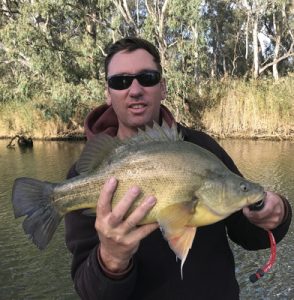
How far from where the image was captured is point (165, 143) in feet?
7.02

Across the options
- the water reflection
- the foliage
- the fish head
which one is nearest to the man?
the fish head

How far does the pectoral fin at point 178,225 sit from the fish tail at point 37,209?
20.1 inches

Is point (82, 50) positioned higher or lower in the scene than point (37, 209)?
higher

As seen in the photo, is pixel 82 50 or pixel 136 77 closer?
pixel 136 77

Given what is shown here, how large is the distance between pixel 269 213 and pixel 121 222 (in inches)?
28.3

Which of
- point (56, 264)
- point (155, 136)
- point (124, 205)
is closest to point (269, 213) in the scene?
point (155, 136)

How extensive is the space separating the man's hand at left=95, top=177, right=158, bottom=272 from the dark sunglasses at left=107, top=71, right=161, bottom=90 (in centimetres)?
82

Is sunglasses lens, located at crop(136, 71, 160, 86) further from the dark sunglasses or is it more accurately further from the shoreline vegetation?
the shoreline vegetation

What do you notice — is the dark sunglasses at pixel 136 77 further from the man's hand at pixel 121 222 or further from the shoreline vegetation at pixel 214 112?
the shoreline vegetation at pixel 214 112

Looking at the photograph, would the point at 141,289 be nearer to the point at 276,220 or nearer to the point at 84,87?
the point at 276,220

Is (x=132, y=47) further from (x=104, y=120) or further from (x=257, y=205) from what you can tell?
(x=257, y=205)

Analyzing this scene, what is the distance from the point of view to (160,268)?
7.84 ft

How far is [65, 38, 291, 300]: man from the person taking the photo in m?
2.00

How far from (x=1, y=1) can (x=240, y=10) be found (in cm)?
1816
